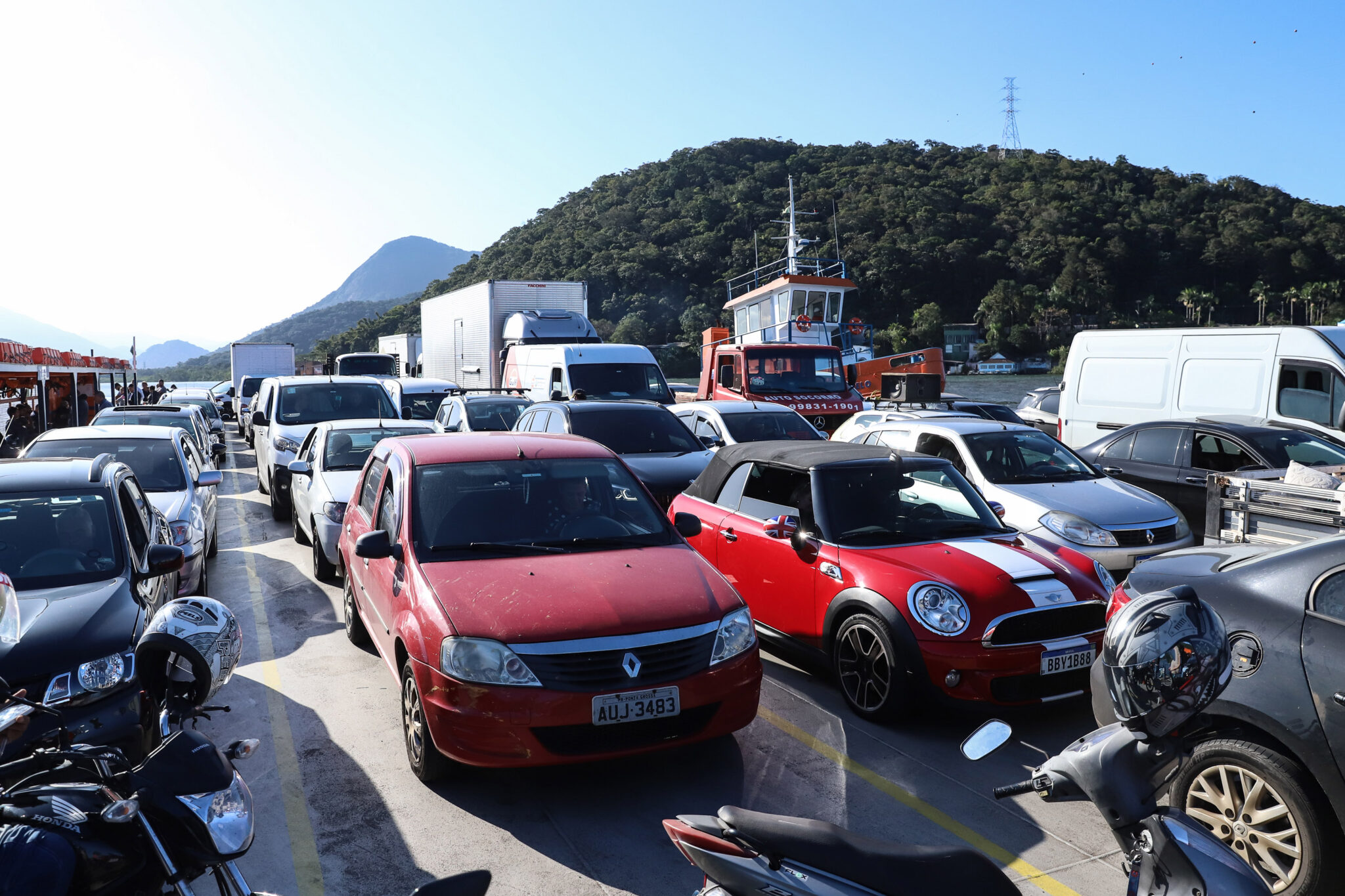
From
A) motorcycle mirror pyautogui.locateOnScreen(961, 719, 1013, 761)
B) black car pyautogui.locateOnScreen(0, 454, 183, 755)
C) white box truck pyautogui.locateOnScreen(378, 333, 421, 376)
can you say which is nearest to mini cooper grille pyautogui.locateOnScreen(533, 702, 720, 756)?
black car pyautogui.locateOnScreen(0, 454, 183, 755)

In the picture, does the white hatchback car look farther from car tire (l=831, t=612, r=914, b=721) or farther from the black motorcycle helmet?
the black motorcycle helmet

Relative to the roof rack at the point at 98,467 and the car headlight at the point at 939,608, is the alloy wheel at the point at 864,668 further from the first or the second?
the roof rack at the point at 98,467

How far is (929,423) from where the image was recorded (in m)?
9.35

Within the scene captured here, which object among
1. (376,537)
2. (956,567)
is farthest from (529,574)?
(956,567)

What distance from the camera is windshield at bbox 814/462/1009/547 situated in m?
5.88

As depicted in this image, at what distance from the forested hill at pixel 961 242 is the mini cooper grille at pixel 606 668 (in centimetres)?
4681

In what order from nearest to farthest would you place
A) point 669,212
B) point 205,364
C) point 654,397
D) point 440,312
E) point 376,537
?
point 376,537 → point 654,397 → point 440,312 → point 669,212 → point 205,364

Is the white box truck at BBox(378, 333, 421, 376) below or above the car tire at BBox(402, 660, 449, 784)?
above

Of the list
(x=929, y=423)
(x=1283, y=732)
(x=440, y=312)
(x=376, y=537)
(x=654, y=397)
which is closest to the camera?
(x=1283, y=732)

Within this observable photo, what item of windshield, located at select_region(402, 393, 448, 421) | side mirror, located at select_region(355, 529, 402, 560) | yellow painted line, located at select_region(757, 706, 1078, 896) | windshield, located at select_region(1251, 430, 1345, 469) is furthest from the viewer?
windshield, located at select_region(402, 393, 448, 421)

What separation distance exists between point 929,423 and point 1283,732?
20.4 ft

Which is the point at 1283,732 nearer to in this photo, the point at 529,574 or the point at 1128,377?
the point at 529,574

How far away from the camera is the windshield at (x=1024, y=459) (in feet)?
28.8

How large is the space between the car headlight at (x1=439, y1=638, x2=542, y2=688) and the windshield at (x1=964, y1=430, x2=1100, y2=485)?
5.89 metres
